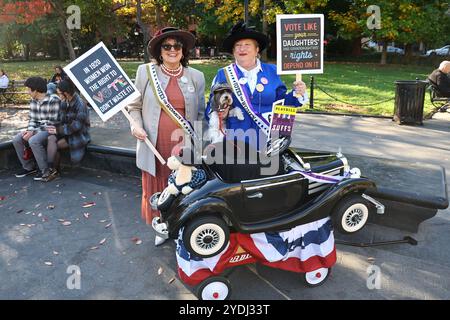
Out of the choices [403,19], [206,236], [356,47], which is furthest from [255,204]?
[356,47]

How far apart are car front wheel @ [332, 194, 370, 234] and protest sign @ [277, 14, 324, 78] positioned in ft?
3.85

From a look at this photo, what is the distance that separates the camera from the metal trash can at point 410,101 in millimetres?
8305

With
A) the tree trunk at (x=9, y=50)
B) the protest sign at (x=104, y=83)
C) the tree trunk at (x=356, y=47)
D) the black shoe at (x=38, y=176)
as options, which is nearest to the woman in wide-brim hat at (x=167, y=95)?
the protest sign at (x=104, y=83)

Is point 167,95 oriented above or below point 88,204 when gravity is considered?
above

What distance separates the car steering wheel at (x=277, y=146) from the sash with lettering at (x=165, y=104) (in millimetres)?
602

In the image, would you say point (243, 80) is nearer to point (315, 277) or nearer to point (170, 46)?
point (170, 46)

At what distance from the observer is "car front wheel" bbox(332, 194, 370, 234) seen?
2973 mm

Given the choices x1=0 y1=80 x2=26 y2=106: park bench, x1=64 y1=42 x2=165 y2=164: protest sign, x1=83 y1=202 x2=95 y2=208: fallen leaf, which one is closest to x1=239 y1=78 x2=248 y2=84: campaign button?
x1=64 y1=42 x2=165 y2=164: protest sign

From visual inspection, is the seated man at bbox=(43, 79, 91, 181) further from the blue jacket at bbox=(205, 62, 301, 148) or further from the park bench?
the park bench

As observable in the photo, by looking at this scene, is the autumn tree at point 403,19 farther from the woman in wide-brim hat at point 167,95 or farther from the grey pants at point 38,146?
the woman in wide-brim hat at point 167,95

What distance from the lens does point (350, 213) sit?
3021 mm

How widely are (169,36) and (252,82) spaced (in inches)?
30.4
